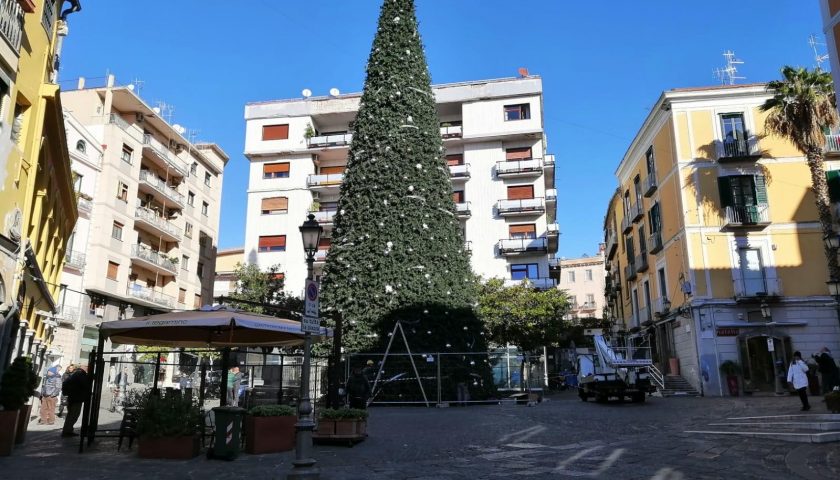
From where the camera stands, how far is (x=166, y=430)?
30.7 feet

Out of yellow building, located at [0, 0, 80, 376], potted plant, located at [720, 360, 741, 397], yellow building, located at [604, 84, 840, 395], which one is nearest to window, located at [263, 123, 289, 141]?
yellow building, located at [604, 84, 840, 395]

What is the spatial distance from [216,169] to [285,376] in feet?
127

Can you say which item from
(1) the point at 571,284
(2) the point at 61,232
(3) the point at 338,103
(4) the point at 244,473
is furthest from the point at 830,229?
(1) the point at 571,284

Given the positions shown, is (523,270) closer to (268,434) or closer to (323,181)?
(323,181)

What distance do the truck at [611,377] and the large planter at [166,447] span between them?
48.8 ft

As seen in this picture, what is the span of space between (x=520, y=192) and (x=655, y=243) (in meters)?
11.7

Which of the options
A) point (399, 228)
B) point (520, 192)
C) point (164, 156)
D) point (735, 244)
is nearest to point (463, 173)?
point (520, 192)

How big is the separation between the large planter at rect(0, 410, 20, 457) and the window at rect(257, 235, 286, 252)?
115ft

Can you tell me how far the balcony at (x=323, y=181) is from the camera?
43938 mm

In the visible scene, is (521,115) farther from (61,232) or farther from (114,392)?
(114,392)

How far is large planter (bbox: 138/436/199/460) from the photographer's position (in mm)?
9430

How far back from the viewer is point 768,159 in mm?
29203

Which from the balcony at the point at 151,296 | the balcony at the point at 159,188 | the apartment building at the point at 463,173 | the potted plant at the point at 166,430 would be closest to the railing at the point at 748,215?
the apartment building at the point at 463,173

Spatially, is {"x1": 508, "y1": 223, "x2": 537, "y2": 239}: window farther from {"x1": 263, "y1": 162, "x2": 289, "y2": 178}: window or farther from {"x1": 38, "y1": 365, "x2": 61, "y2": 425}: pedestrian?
{"x1": 38, "y1": 365, "x2": 61, "y2": 425}: pedestrian
